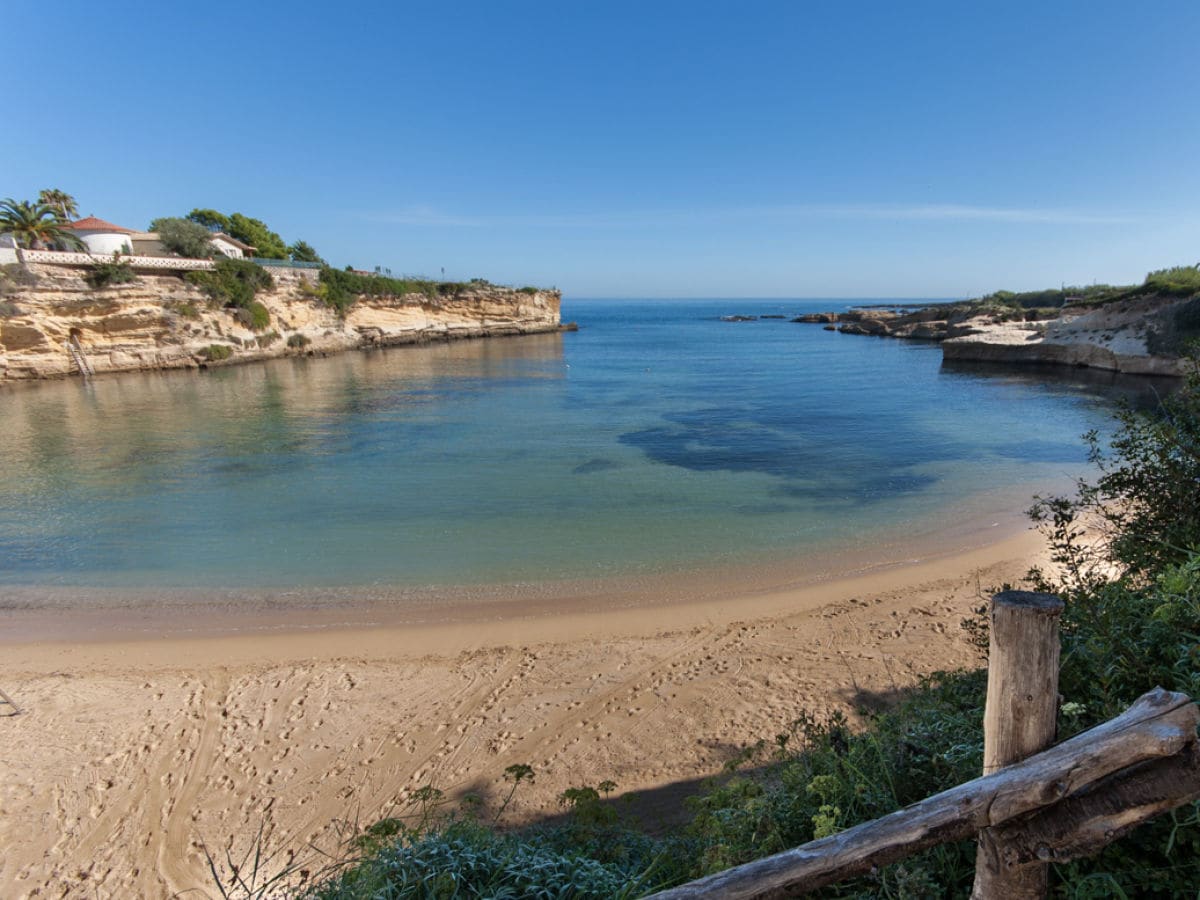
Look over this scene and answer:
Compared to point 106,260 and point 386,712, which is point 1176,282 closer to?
point 386,712

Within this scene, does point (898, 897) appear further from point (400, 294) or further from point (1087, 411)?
point (400, 294)

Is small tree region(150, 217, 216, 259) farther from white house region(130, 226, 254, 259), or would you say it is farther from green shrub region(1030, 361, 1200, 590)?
green shrub region(1030, 361, 1200, 590)

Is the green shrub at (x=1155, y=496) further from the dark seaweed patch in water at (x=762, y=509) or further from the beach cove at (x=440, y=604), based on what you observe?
the dark seaweed patch in water at (x=762, y=509)

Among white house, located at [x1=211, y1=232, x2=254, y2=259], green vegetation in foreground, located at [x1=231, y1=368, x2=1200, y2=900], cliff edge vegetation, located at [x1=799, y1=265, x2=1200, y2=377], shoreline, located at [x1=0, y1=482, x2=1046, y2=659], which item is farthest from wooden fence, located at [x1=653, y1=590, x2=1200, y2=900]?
white house, located at [x1=211, y1=232, x2=254, y2=259]

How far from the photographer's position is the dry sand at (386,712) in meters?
5.18

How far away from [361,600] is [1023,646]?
31.2ft

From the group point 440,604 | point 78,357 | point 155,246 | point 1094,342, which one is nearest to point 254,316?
point 78,357

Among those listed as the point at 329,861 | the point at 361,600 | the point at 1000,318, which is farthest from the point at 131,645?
the point at 1000,318

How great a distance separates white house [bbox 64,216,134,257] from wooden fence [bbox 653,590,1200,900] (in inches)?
2273

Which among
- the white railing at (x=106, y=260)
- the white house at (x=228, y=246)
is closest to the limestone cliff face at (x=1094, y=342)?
the white railing at (x=106, y=260)

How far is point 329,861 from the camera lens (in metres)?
4.65

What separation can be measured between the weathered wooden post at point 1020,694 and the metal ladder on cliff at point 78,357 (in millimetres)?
48085

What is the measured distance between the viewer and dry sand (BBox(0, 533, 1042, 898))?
5.18 m

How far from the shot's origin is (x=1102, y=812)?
2.10 metres
